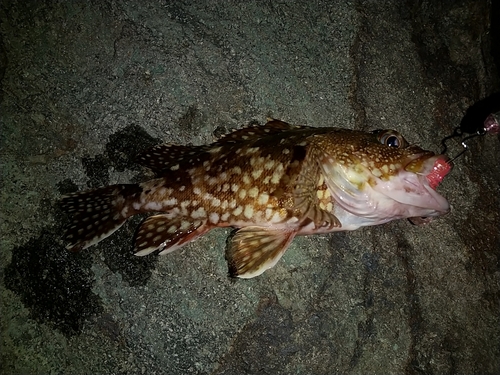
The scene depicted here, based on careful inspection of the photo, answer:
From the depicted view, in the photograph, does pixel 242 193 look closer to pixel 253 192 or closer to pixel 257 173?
pixel 253 192

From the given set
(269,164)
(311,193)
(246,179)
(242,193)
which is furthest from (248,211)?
(311,193)

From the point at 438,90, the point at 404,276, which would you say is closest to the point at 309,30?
the point at 438,90

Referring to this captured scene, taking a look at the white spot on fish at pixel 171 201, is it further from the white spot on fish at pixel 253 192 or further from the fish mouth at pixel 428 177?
the fish mouth at pixel 428 177

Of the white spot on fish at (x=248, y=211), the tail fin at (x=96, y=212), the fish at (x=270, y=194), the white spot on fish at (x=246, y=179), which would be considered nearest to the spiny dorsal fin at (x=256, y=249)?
the fish at (x=270, y=194)

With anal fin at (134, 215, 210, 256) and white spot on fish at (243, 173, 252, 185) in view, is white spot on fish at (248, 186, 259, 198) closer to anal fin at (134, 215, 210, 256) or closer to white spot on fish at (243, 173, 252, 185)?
white spot on fish at (243, 173, 252, 185)

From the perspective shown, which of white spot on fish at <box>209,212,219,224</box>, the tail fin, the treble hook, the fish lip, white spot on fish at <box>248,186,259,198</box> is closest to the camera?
the fish lip

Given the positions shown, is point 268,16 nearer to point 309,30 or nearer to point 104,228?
point 309,30

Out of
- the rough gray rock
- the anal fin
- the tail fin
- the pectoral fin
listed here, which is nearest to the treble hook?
the rough gray rock

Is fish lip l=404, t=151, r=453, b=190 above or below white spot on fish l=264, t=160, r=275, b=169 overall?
above
